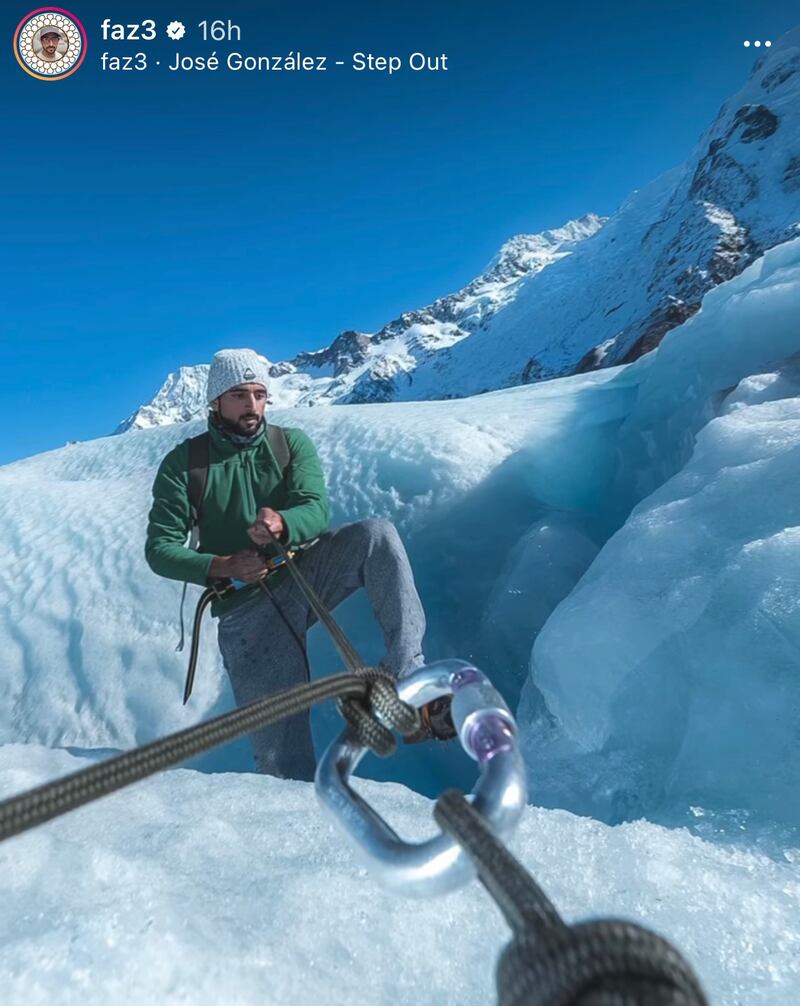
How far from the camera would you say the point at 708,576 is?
215 centimetres

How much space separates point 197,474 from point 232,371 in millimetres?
421

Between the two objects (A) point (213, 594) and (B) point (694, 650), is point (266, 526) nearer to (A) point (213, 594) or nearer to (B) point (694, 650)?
(A) point (213, 594)

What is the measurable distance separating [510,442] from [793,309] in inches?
69.7

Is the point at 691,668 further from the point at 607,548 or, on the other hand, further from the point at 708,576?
the point at 607,548

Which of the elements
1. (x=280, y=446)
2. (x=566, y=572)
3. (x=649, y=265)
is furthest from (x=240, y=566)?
(x=649, y=265)

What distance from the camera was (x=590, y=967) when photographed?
40 centimetres

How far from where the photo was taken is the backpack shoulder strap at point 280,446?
2.62m

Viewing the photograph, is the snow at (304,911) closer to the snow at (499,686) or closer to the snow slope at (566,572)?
the snow at (499,686)

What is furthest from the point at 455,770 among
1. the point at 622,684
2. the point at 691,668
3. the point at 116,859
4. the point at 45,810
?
the point at 45,810

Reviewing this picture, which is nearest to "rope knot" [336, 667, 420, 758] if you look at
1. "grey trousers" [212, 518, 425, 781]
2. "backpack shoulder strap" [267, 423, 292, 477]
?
"grey trousers" [212, 518, 425, 781]

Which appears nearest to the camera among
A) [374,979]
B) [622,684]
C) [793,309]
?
[374,979]

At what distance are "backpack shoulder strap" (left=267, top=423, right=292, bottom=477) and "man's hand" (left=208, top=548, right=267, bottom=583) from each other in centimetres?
45

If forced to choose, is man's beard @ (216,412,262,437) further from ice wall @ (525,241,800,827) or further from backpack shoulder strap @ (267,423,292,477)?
ice wall @ (525,241,800,827)

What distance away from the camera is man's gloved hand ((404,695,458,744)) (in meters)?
1.39
